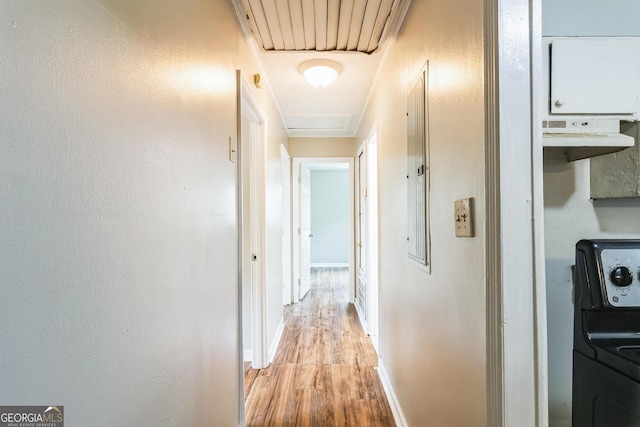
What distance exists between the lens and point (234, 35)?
1.59 meters

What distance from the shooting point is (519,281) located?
733mm

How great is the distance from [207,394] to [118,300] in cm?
74

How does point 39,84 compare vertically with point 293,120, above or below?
below

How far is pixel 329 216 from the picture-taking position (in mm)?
6934

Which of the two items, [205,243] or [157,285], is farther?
[205,243]

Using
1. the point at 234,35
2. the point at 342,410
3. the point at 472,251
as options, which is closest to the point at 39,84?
the point at 472,251

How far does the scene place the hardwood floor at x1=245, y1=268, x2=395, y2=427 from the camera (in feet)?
6.04

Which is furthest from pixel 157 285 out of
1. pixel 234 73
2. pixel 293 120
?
pixel 293 120

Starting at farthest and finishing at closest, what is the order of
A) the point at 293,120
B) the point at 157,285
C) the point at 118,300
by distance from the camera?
the point at 293,120 < the point at 157,285 < the point at 118,300

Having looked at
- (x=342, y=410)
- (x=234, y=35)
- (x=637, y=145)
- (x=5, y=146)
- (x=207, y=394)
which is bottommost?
(x=342, y=410)

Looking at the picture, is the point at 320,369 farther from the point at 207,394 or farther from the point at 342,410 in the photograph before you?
the point at 207,394

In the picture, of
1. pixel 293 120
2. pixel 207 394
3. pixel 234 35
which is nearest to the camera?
pixel 207 394

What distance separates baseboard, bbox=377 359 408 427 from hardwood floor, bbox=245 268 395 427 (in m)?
0.04
